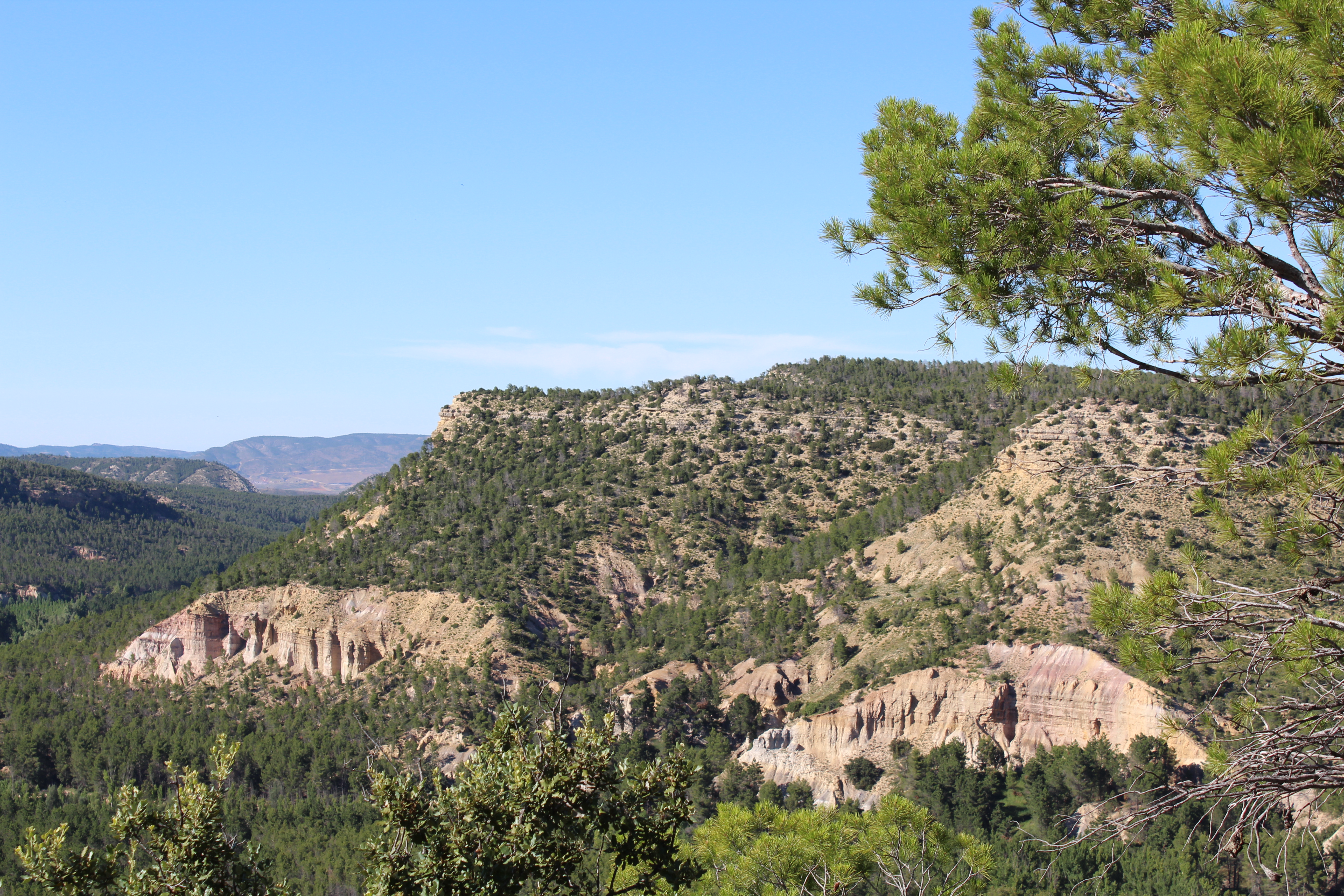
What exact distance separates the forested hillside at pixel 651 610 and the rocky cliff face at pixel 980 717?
0.86 meters

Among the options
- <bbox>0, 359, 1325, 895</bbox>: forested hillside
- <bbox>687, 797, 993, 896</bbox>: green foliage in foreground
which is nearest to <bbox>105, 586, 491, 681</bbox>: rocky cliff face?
<bbox>0, 359, 1325, 895</bbox>: forested hillside

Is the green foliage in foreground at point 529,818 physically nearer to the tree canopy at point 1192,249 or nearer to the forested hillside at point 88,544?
the tree canopy at point 1192,249

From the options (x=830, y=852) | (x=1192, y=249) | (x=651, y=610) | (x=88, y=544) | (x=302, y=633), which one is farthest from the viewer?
(x=88, y=544)

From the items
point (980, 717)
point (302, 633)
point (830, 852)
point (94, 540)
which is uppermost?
point (830, 852)

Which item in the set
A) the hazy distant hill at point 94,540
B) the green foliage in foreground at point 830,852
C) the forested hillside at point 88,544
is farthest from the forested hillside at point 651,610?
the hazy distant hill at point 94,540

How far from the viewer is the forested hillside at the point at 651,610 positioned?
135 feet

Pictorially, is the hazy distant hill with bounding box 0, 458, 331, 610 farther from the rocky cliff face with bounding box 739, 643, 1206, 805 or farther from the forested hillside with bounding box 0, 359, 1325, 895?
the rocky cliff face with bounding box 739, 643, 1206, 805

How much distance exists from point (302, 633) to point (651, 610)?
22.9 metres

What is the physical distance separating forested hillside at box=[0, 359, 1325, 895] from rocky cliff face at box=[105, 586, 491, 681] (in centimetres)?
51

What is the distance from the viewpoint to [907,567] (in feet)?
176

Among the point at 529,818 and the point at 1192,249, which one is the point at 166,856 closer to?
the point at 529,818

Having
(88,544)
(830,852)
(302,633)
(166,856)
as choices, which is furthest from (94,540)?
(166,856)

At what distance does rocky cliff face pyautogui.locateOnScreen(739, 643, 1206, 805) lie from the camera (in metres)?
39.1

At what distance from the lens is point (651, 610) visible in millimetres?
59594
